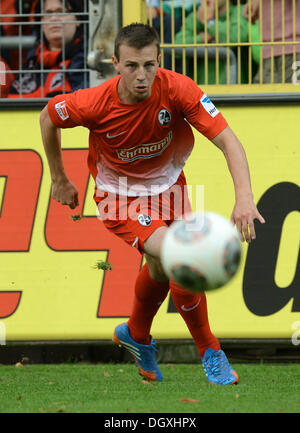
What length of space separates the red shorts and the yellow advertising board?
1094 millimetres

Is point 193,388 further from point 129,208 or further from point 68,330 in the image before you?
point 68,330

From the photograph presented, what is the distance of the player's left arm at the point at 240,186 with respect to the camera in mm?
4293

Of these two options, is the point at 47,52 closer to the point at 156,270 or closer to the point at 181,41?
the point at 181,41

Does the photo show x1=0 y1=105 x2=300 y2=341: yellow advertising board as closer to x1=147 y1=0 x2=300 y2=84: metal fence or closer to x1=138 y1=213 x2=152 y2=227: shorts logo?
x1=147 y1=0 x2=300 y2=84: metal fence

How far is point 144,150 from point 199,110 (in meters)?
0.46

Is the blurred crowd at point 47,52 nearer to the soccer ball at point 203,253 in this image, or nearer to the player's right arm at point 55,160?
the player's right arm at point 55,160

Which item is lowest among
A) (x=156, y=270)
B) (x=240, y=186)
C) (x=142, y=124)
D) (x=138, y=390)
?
(x=138, y=390)

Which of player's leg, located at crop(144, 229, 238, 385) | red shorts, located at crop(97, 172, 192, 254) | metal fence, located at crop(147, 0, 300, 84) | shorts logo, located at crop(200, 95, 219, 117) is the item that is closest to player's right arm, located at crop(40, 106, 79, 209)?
red shorts, located at crop(97, 172, 192, 254)

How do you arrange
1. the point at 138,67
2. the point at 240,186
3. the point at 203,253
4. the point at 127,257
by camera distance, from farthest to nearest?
1. the point at 127,257
2. the point at 138,67
3. the point at 240,186
4. the point at 203,253

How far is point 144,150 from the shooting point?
16.7 ft

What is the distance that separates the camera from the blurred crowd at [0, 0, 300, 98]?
21.5 ft

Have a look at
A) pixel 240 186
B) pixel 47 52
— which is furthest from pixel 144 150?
pixel 47 52

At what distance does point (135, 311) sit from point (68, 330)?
3.45 ft

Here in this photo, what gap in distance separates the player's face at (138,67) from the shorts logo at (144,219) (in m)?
0.67
